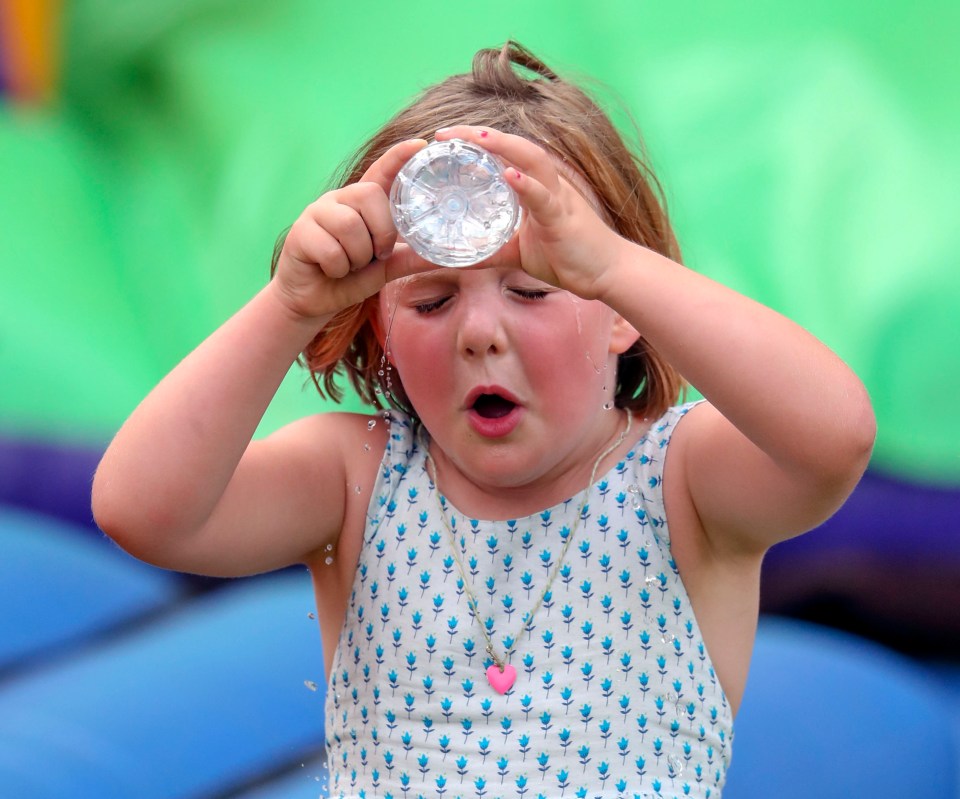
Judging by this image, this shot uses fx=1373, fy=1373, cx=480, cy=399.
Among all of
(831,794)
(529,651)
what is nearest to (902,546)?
(831,794)

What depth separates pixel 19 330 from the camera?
88.0 inches

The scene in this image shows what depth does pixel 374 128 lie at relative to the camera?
2186mm

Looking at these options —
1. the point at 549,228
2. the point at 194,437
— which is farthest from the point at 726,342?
the point at 194,437

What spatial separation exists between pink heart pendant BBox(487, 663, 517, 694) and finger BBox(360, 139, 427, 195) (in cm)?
36

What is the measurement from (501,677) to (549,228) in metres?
0.35

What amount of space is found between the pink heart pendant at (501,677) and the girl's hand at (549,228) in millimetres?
298

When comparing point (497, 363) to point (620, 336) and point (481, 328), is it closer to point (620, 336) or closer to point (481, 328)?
point (481, 328)

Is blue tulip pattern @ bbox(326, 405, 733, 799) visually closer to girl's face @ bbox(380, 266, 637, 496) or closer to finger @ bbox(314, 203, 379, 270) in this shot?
girl's face @ bbox(380, 266, 637, 496)

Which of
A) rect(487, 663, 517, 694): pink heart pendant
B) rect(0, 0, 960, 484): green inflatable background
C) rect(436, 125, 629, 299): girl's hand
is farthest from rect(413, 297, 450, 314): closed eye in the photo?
rect(0, 0, 960, 484): green inflatable background

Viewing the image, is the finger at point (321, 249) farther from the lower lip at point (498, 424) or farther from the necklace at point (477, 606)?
the necklace at point (477, 606)

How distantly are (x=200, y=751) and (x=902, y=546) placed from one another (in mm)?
862

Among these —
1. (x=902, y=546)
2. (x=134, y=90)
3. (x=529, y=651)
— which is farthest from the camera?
(x=134, y=90)

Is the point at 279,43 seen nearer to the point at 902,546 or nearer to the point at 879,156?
the point at 879,156

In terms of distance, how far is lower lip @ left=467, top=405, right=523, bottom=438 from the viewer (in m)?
0.94
